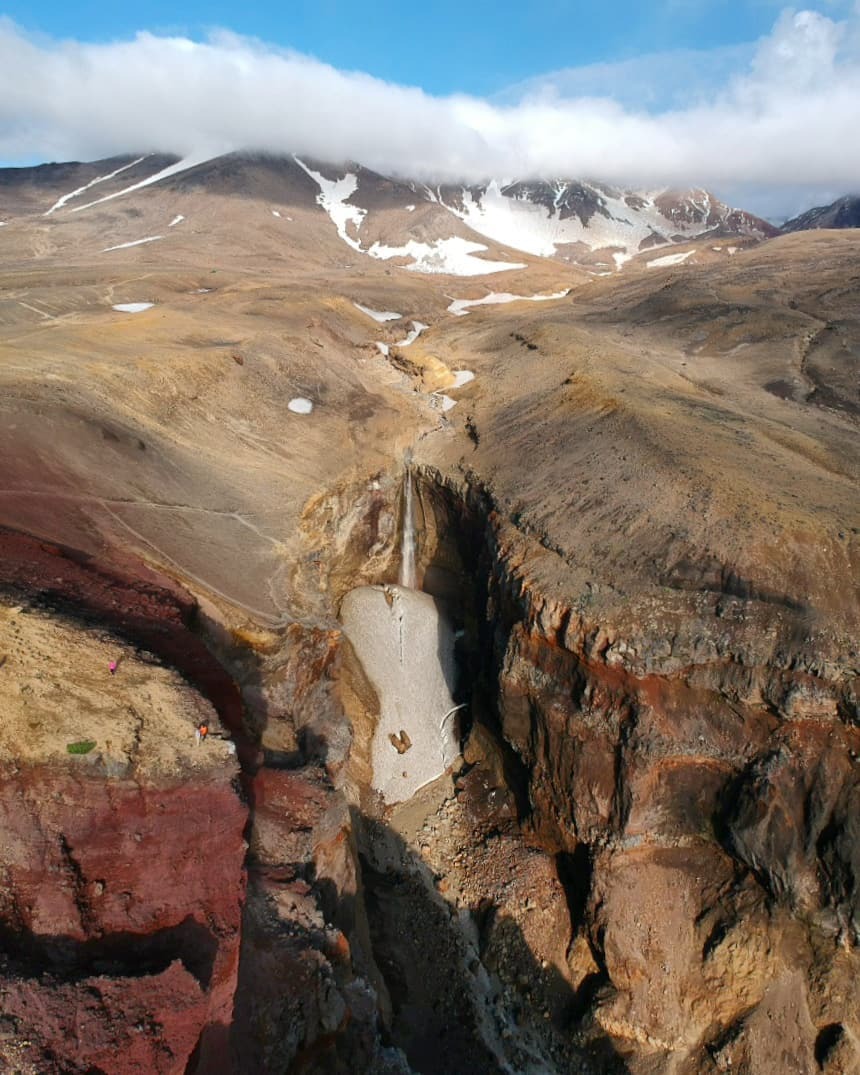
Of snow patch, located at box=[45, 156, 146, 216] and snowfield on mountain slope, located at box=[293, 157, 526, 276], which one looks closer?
snowfield on mountain slope, located at box=[293, 157, 526, 276]

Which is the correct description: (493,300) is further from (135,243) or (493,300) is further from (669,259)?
(669,259)

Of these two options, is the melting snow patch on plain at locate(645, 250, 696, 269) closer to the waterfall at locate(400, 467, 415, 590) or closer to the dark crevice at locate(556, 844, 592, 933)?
the waterfall at locate(400, 467, 415, 590)

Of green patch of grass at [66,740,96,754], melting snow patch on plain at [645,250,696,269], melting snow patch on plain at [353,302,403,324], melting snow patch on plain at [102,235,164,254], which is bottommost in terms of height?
green patch of grass at [66,740,96,754]

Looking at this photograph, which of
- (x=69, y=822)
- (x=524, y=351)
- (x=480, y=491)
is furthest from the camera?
(x=524, y=351)

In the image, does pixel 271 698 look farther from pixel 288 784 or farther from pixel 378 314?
pixel 378 314

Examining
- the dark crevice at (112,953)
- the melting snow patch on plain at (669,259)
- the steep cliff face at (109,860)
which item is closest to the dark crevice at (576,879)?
the steep cliff face at (109,860)

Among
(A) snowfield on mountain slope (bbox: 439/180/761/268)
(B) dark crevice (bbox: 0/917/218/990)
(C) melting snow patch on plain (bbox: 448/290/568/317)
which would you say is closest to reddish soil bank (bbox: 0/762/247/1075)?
(B) dark crevice (bbox: 0/917/218/990)

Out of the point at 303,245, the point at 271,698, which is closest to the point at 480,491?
the point at 271,698

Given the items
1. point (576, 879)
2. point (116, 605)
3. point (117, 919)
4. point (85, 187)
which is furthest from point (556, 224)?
point (117, 919)
